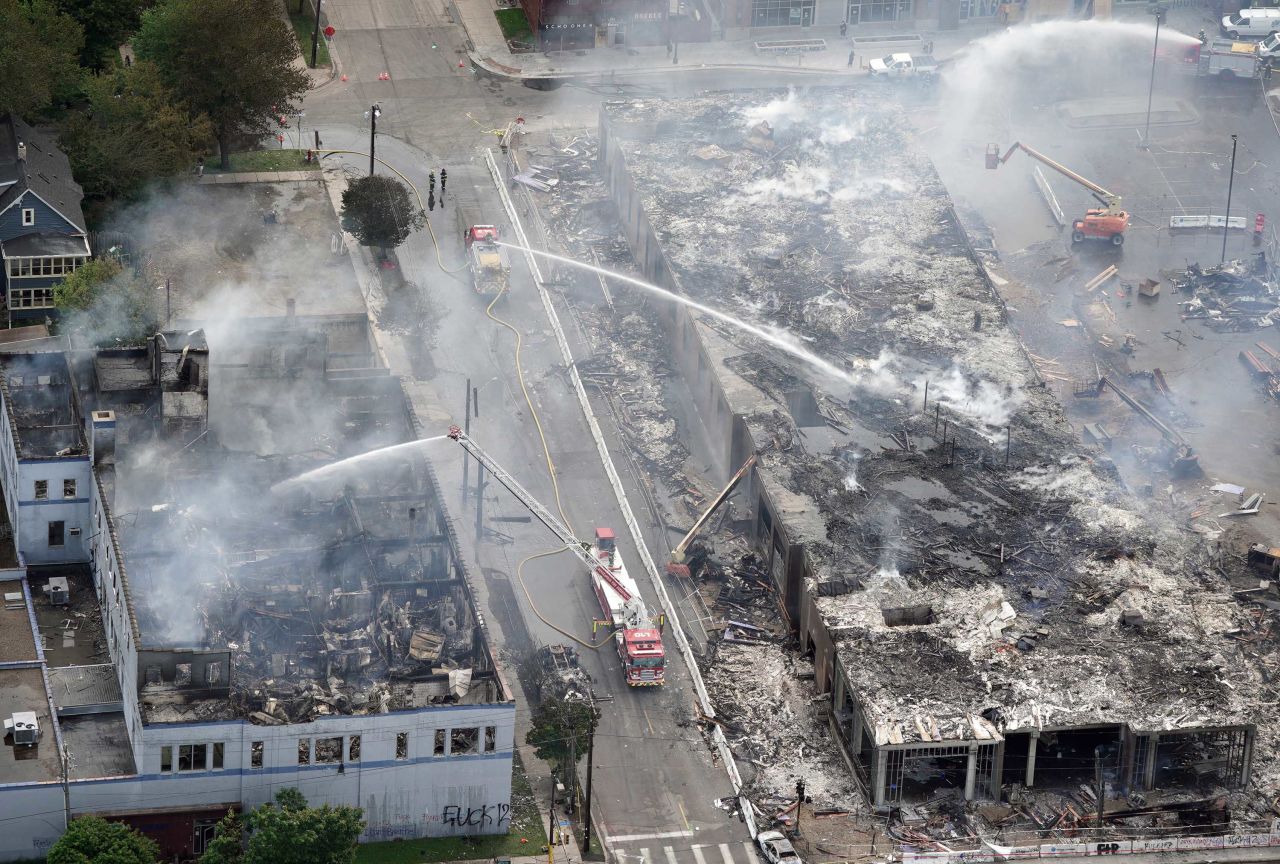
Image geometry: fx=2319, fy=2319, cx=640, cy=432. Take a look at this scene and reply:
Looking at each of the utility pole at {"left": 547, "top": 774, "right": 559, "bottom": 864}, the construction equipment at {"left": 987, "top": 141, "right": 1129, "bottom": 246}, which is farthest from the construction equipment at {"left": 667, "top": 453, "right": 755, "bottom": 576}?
the construction equipment at {"left": 987, "top": 141, "right": 1129, "bottom": 246}

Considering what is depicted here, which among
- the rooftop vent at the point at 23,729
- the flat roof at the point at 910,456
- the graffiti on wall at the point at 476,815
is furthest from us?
the flat roof at the point at 910,456

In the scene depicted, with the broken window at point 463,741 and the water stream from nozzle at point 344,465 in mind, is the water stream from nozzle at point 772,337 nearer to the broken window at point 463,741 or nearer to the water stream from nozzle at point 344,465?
the water stream from nozzle at point 344,465

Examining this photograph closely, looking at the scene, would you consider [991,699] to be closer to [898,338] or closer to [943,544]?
[943,544]

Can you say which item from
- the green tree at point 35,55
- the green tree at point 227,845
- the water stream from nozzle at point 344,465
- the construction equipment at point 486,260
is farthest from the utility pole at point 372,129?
the green tree at point 227,845

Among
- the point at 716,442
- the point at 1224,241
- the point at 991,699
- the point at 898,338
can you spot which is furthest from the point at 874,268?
the point at 991,699

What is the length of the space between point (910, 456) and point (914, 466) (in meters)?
0.89

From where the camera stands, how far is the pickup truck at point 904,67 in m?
156

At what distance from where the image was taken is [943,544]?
106125 mm

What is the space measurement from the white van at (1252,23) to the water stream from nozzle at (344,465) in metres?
79.4

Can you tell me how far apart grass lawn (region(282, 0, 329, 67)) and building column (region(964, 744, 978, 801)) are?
3073 inches

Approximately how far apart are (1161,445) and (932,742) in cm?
3349

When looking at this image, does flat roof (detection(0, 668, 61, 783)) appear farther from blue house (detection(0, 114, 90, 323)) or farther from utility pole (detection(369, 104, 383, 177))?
utility pole (detection(369, 104, 383, 177))

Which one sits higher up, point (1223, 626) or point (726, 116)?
point (726, 116)

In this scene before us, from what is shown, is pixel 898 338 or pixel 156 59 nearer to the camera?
pixel 898 338
